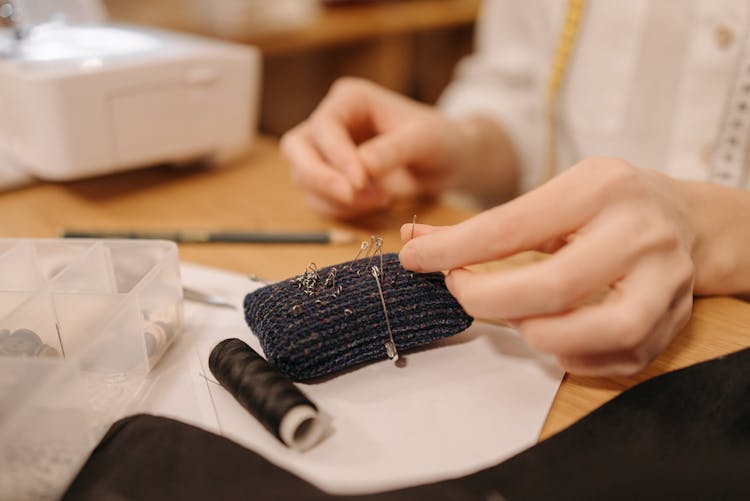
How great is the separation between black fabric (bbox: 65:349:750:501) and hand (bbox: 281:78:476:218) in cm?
33

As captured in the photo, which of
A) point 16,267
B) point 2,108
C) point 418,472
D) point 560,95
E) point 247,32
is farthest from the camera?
point 247,32

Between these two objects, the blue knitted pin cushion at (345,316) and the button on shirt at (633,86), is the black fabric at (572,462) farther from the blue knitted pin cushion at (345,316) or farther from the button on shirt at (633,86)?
the button on shirt at (633,86)

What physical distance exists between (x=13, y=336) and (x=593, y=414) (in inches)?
13.7

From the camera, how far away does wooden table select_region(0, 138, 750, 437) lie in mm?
419

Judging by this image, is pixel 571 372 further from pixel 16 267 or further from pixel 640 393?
pixel 16 267

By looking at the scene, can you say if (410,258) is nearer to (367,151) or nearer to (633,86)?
(367,151)

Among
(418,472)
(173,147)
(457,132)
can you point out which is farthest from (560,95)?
(418,472)

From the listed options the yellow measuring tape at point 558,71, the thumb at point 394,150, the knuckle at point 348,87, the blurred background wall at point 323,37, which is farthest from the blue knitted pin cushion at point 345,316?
the blurred background wall at point 323,37

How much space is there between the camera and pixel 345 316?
387mm

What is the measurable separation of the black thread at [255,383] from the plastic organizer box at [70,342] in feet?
0.18

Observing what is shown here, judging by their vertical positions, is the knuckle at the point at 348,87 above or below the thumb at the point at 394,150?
above

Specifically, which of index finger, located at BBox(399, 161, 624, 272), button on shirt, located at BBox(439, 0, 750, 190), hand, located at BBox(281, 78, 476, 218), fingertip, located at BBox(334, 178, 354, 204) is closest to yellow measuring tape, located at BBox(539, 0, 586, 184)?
button on shirt, located at BBox(439, 0, 750, 190)

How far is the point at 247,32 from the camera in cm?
130

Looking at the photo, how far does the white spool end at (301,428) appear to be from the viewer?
33cm
